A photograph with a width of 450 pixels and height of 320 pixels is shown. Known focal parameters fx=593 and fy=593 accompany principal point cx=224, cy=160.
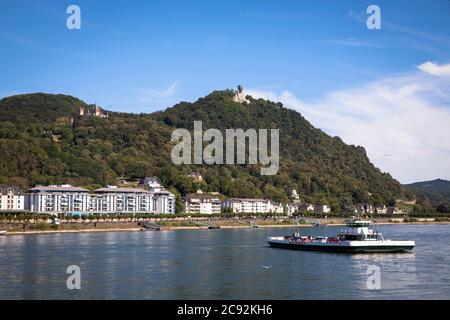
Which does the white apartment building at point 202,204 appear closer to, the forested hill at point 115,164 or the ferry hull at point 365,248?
the forested hill at point 115,164

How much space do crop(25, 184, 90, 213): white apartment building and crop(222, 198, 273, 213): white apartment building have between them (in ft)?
135

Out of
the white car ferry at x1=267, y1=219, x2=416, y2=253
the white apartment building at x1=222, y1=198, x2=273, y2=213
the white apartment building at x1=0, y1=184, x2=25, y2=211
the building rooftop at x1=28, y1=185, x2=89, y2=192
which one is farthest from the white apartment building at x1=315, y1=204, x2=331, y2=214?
the white car ferry at x1=267, y1=219, x2=416, y2=253

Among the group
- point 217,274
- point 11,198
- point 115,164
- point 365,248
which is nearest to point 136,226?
point 11,198

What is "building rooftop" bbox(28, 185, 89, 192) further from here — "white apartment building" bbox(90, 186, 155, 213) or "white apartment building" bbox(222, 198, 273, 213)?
"white apartment building" bbox(222, 198, 273, 213)

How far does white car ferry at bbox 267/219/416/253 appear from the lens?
5597 cm

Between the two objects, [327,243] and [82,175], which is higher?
[82,175]

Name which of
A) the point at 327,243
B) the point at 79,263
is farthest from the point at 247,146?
the point at 79,263

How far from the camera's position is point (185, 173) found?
163 metres

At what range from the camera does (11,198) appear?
113 meters

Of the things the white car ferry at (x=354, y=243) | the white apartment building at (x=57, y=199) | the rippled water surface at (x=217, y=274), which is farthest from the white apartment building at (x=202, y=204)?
the rippled water surface at (x=217, y=274)

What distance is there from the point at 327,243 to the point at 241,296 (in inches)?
1182

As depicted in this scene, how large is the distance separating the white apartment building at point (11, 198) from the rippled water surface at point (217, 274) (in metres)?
57.3

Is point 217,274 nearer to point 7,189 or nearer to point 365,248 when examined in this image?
point 365,248
